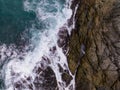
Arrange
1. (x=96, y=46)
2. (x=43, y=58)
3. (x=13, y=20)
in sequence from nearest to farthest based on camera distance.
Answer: (x=96, y=46) < (x=43, y=58) < (x=13, y=20)

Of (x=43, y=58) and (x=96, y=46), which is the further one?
(x=43, y=58)

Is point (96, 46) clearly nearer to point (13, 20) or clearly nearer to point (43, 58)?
point (43, 58)

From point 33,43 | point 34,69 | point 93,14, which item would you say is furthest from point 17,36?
point 93,14

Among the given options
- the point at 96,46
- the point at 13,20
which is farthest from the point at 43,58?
the point at 96,46

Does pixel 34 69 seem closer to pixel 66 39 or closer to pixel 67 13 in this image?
pixel 66 39

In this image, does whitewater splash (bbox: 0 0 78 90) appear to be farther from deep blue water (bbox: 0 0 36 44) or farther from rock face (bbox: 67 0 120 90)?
rock face (bbox: 67 0 120 90)

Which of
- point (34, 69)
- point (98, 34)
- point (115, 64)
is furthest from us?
point (34, 69)
